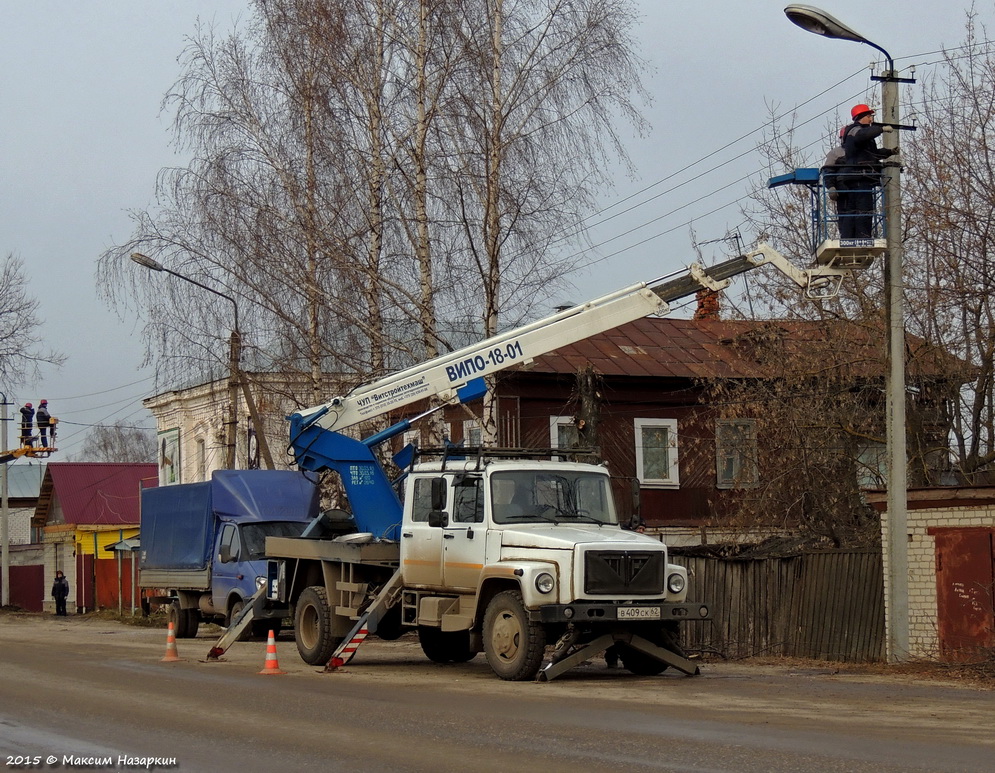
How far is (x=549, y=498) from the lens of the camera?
15.4 meters

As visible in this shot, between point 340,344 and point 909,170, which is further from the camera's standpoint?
point 340,344

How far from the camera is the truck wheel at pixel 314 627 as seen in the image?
671 inches

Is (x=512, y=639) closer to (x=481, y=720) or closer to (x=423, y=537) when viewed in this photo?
(x=423, y=537)

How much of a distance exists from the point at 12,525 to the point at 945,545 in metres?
66.9

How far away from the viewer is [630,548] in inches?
568

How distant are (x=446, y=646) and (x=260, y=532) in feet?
25.8

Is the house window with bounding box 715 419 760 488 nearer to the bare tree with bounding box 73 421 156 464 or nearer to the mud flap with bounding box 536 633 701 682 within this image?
the mud flap with bounding box 536 633 701 682

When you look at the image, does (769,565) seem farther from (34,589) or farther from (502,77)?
(34,589)

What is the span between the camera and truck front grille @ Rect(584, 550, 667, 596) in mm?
14195

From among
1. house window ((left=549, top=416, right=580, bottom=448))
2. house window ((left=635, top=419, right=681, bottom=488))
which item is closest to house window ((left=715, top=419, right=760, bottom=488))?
house window ((left=549, top=416, right=580, bottom=448))

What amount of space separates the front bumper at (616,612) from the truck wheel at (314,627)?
398cm

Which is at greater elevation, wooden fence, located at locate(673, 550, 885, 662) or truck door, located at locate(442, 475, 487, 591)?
truck door, located at locate(442, 475, 487, 591)

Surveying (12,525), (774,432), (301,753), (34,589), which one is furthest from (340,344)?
(12,525)

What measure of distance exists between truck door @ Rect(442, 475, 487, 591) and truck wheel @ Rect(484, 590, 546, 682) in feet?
1.78
